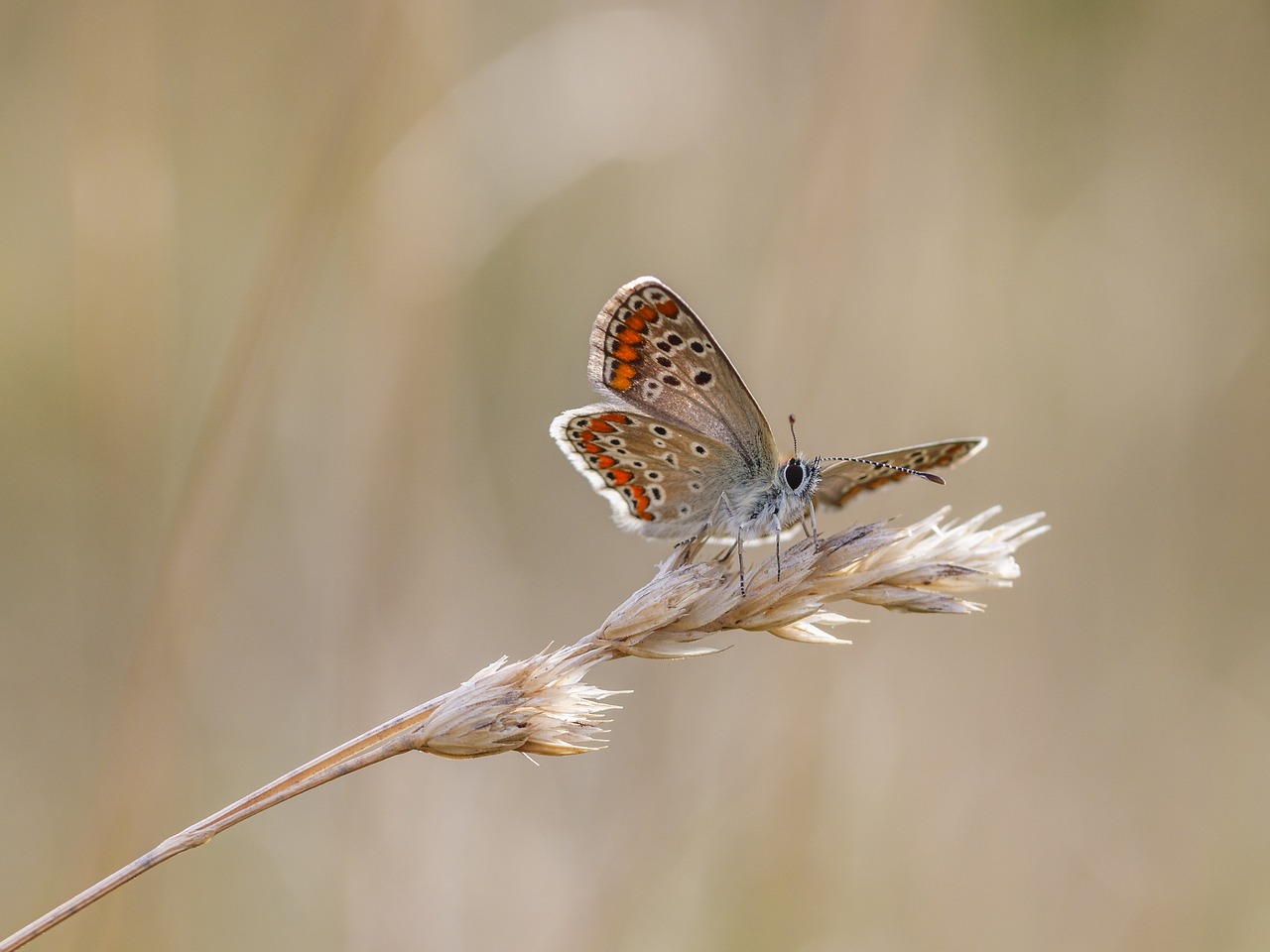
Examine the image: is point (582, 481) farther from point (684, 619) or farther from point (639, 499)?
point (684, 619)

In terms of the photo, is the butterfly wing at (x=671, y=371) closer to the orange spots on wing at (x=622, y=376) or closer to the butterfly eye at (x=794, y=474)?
the orange spots on wing at (x=622, y=376)

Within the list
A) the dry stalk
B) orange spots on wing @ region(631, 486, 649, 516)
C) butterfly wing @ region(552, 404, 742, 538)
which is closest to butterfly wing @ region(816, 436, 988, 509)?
the dry stalk

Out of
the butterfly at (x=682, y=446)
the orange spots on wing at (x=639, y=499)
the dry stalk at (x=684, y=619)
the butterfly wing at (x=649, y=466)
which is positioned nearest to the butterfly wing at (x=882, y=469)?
the butterfly at (x=682, y=446)

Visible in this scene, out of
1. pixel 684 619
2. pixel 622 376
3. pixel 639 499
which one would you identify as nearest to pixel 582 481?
pixel 639 499

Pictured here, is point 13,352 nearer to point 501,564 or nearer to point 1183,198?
point 501,564

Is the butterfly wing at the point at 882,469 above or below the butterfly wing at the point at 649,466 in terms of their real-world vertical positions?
below

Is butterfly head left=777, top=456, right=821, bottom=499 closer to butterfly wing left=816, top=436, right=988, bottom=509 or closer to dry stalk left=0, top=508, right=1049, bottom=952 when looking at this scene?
butterfly wing left=816, top=436, right=988, bottom=509
